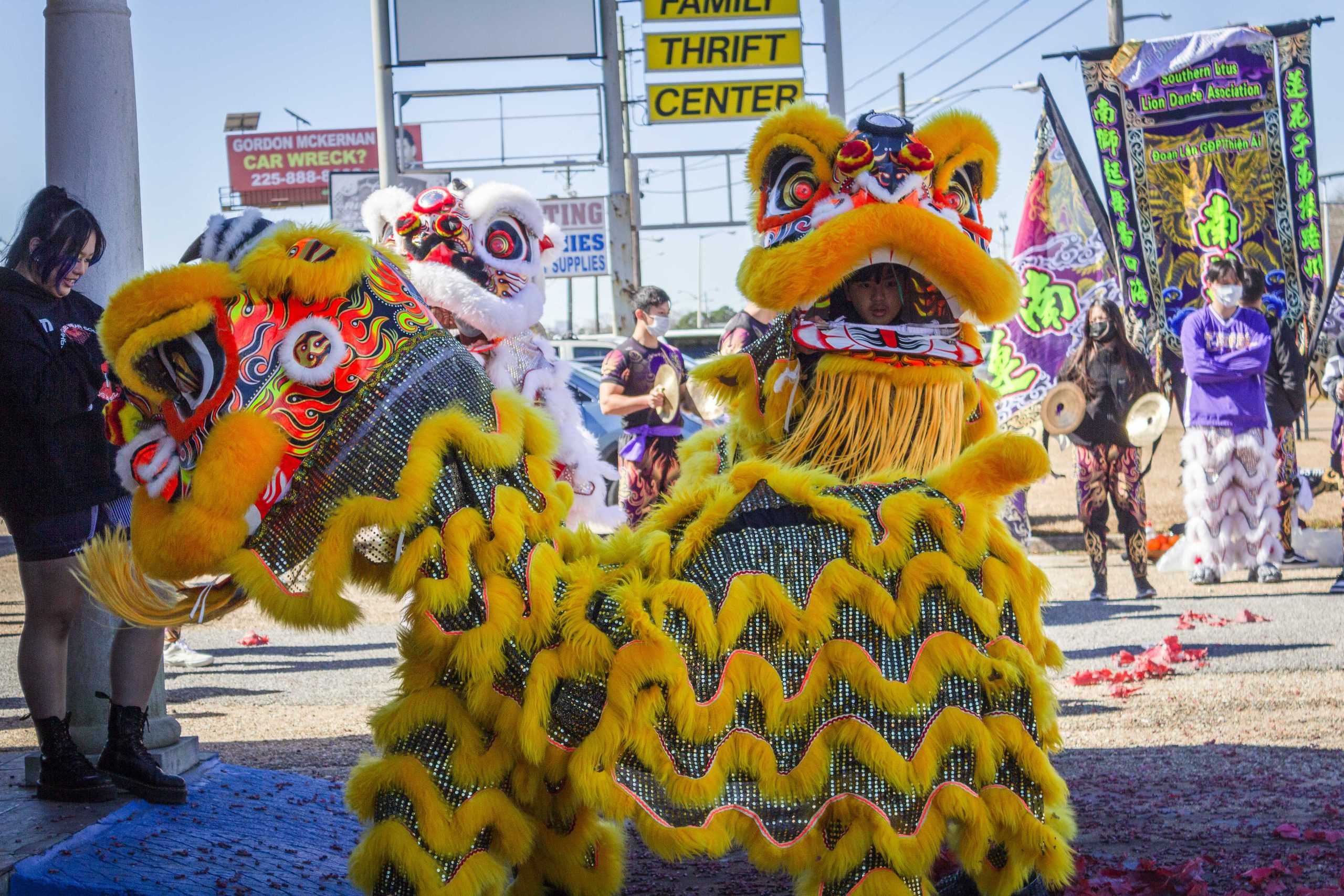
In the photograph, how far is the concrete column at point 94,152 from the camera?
3.86m

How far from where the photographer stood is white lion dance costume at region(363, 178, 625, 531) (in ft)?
14.7

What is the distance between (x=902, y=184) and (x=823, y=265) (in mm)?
250

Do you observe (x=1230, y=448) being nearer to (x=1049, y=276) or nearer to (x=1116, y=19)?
(x=1049, y=276)

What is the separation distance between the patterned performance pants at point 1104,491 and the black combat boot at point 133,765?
6.58 metres

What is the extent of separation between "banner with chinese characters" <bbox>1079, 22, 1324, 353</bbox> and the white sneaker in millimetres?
7086

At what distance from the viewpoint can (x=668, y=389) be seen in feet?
22.9

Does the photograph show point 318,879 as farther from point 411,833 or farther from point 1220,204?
point 1220,204

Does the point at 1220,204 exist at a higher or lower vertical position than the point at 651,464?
higher

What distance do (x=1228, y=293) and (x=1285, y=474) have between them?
1.49m

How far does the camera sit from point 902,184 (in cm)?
263

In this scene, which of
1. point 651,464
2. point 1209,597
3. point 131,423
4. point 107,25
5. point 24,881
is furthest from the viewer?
point 1209,597

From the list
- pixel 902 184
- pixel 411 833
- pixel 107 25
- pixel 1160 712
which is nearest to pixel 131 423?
pixel 411 833

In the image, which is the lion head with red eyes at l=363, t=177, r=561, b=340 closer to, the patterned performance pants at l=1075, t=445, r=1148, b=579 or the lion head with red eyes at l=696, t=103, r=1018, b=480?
the lion head with red eyes at l=696, t=103, r=1018, b=480

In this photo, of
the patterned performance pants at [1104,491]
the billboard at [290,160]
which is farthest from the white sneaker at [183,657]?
the billboard at [290,160]
